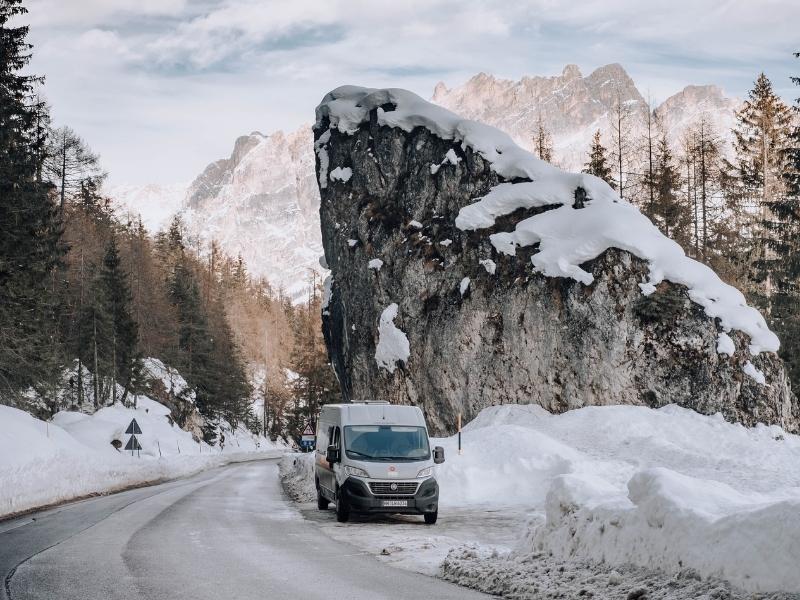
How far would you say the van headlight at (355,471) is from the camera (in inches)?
635

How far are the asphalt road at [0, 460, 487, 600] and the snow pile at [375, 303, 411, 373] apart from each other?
766 inches

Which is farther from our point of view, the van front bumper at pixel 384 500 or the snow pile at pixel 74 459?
the snow pile at pixel 74 459

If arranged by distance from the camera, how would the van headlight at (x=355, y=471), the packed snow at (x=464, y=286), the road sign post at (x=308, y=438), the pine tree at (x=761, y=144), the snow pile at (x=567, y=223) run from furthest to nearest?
the pine tree at (x=761, y=144) → the road sign post at (x=308, y=438) → the packed snow at (x=464, y=286) → the snow pile at (x=567, y=223) → the van headlight at (x=355, y=471)

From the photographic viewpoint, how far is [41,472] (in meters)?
21.2

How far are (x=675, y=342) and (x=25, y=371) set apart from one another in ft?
83.0

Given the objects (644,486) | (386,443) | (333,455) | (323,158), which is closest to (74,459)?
(333,455)

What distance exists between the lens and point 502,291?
33094mm

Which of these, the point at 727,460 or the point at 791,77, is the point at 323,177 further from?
the point at 727,460

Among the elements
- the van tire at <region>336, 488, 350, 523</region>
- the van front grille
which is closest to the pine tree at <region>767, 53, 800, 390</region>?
the van front grille

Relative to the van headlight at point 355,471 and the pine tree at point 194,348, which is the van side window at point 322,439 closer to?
the van headlight at point 355,471

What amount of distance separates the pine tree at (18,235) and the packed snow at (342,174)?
16.5 m

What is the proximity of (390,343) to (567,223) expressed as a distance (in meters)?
10.6

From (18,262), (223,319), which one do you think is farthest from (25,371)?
(223,319)

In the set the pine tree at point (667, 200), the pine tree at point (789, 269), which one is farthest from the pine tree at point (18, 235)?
the pine tree at point (667, 200)
